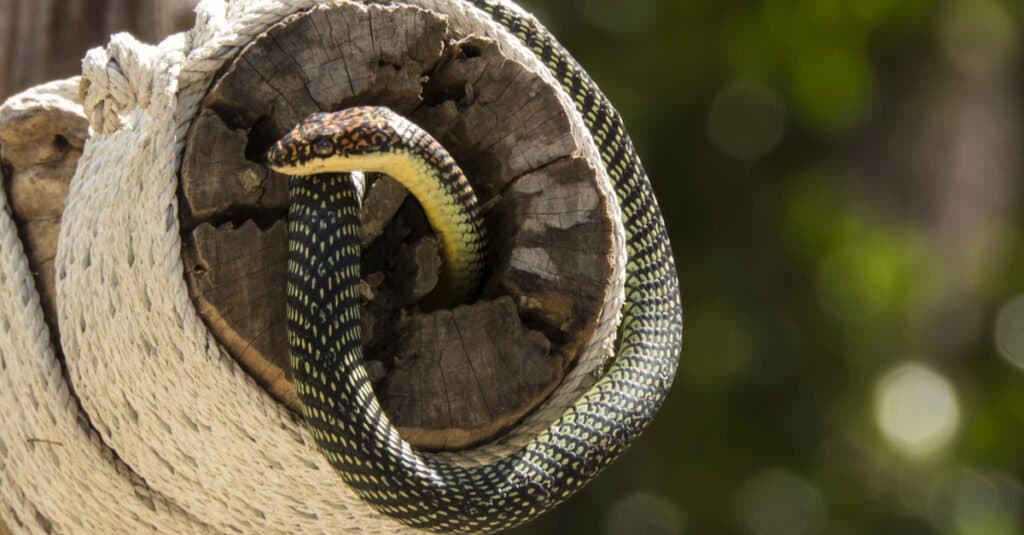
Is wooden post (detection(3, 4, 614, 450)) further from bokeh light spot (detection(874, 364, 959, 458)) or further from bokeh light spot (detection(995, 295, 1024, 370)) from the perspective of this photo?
bokeh light spot (detection(995, 295, 1024, 370))

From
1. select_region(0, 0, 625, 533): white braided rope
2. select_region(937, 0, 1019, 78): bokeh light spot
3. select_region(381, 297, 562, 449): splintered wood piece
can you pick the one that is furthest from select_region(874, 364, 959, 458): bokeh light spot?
select_region(381, 297, 562, 449): splintered wood piece

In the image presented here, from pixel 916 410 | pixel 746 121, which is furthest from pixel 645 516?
pixel 746 121

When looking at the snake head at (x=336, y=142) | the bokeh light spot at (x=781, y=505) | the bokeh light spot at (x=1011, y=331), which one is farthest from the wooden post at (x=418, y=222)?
the bokeh light spot at (x=1011, y=331)

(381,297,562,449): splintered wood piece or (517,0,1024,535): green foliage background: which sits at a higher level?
(381,297,562,449): splintered wood piece

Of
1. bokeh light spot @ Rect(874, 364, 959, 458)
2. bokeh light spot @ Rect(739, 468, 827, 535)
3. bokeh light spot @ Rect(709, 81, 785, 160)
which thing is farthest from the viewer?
bokeh light spot @ Rect(739, 468, 827, 535)

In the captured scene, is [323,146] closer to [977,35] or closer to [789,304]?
[789,304]

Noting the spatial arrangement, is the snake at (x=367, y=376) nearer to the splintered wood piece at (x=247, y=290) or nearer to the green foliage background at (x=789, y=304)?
the splintered wood piece at (x=247, y=290)

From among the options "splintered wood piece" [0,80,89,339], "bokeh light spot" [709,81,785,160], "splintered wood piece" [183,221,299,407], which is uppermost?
"splintered wood piece" [0,80,89,339]
